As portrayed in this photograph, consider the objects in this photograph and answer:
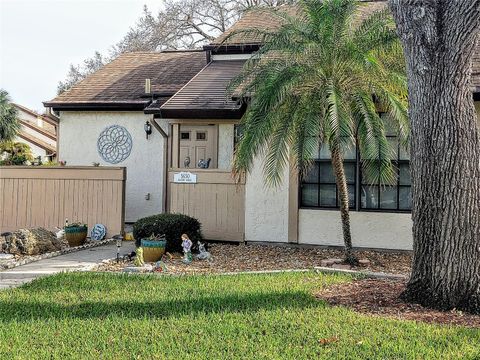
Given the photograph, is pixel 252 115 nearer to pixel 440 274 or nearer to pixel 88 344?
pixel 440 274

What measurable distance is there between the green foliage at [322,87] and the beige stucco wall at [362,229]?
175 centimetres

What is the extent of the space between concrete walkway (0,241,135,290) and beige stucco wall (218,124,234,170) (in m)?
3.10

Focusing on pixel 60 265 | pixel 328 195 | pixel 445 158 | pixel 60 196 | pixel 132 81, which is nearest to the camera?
pixel 445 158

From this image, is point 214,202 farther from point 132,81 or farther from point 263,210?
point 132,81

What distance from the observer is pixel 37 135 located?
108ft

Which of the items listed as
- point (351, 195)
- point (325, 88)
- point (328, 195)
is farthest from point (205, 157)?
point (325, 88)

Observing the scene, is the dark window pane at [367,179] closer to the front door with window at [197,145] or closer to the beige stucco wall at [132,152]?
the front door with window at [197,145]

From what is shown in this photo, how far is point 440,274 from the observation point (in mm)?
5246

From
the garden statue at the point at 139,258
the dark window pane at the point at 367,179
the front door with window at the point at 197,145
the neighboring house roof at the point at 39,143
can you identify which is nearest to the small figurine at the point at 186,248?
the garden statue at the point at 139,258

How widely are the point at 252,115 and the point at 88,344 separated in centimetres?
505

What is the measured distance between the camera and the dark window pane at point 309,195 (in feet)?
33.6

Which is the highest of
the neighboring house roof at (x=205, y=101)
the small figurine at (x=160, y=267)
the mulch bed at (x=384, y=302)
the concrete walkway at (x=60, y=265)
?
the neighboring house roof at (x=205, y=101)

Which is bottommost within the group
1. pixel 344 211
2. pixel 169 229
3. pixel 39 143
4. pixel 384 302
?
pixel 384 302

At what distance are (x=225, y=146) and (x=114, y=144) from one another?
3.82 m
